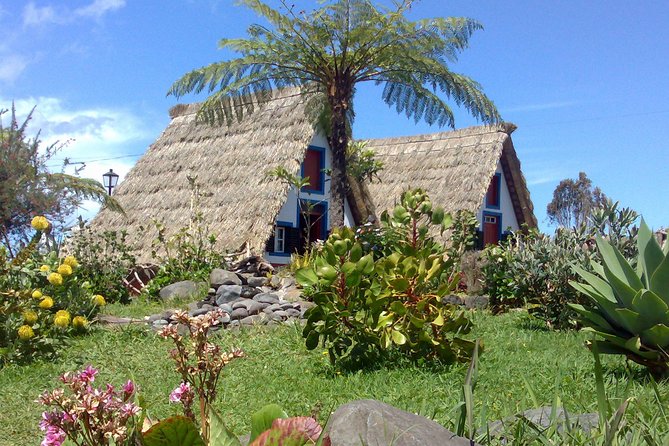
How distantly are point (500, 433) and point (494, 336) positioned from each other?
498cm

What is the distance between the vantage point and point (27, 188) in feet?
64.1

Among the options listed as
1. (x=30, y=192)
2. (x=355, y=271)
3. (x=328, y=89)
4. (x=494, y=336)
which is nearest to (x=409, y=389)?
(x=355, y=271)

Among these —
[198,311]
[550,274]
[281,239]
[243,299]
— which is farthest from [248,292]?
[281,239]

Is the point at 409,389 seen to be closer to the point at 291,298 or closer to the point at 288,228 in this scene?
the point at 291,298

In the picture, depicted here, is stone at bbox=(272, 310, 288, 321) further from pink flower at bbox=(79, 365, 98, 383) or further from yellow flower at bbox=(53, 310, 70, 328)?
pink flower at bbox=(79, 365, 98, 383)

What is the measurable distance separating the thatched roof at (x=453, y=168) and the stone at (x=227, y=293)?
11960mm

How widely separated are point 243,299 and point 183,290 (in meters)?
2.69

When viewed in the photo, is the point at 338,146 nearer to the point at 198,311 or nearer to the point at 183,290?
the point at 183,290

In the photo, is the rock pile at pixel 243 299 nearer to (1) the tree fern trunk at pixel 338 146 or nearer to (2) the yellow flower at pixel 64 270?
(2) the yellow flower at pixel 64 270

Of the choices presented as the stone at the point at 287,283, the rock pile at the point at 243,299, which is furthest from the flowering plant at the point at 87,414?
the stone at the point at 287,283

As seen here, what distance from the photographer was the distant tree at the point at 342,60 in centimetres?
1449

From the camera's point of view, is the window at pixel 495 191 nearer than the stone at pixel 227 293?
No

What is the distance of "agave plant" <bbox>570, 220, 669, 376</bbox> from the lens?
15.6 feet

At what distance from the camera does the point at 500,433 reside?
2596mm
